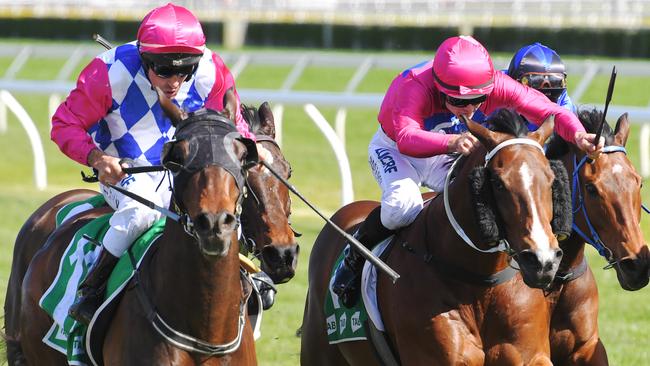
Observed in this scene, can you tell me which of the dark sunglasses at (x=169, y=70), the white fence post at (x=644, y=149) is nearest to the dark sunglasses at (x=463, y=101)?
the dark sunglasses at (x=169, y=70)

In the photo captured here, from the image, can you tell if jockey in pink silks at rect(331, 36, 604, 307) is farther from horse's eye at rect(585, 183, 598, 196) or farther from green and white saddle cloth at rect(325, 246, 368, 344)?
horse's eye at rect(585, 183, 598, 196)

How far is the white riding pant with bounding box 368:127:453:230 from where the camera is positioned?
5395 millimetres

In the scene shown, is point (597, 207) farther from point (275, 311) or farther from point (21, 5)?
point (21, 5)

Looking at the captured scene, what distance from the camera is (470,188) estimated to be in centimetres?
466

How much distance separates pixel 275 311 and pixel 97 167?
4.13m

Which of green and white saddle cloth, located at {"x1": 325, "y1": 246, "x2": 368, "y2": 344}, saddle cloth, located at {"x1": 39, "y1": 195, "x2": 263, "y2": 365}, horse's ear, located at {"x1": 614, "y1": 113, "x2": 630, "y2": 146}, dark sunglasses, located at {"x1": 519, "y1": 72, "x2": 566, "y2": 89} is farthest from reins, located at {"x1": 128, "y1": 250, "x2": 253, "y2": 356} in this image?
dark sunglasses, located at {"x1": 519, "y1": 72, "x2": 566, "y2": 89}

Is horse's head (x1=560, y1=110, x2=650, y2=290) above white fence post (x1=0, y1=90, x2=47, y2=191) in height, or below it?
above

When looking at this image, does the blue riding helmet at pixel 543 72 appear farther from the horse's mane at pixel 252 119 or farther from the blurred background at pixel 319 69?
the blurred background at pixel 319 69

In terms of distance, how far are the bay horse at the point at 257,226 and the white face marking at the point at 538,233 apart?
3.53 ft

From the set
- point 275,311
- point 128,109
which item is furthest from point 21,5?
point 128,109

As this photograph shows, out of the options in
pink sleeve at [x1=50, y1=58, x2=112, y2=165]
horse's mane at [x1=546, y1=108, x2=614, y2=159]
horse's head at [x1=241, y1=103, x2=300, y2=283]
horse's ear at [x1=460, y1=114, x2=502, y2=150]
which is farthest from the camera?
horse's mane at [x1=546, y1=108, x2=614, y2=159]

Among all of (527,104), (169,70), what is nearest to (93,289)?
(169,70)

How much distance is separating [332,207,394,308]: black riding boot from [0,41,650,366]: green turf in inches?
47.5

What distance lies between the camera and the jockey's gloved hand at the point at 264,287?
5.29m
